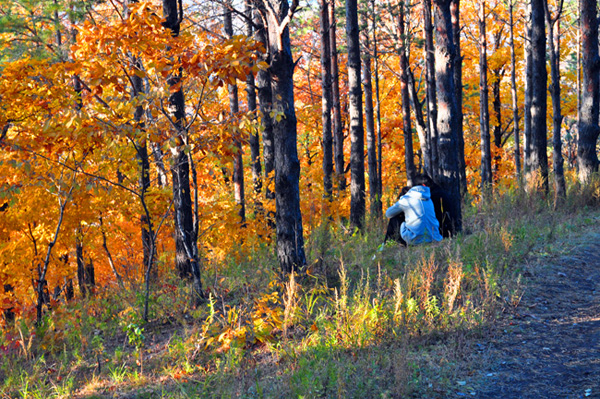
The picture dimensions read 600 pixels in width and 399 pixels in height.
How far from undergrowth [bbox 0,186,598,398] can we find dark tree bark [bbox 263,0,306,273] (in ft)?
1.09

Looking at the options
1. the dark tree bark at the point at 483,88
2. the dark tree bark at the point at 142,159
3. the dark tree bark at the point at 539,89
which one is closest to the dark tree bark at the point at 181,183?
the dark tree bark at the point at 142,159

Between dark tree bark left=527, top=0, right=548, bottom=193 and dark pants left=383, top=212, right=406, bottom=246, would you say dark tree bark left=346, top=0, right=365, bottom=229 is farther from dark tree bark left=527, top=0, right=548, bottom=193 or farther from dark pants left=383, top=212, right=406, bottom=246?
dark tree bark left=527, top=0, right=548, bottom=193

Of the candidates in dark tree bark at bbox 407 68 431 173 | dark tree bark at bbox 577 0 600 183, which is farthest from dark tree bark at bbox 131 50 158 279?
dark tree bark at bbox 577 0 600 183

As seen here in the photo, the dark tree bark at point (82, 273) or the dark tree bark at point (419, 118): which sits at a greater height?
the dark tree bark at point (419, 118)

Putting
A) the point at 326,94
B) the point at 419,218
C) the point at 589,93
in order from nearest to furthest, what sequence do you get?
1. the point at 419,218
2. the point at 589,93
3. the point at 326,94

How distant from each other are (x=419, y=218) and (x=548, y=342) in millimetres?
3512

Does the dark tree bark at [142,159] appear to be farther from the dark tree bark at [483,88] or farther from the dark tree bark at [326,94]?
the dark tree bark at [483,88]

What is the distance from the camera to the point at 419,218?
24.4ft

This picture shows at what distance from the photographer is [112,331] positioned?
6195 millimetres

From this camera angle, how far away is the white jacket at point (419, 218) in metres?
→ 7.44

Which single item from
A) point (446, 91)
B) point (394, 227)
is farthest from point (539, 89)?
point (394, 227)

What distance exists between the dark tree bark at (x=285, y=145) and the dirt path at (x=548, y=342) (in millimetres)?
2568

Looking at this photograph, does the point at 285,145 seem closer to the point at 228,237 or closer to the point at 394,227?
the point at 394,227

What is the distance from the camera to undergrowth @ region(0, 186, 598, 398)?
3.69 metres
